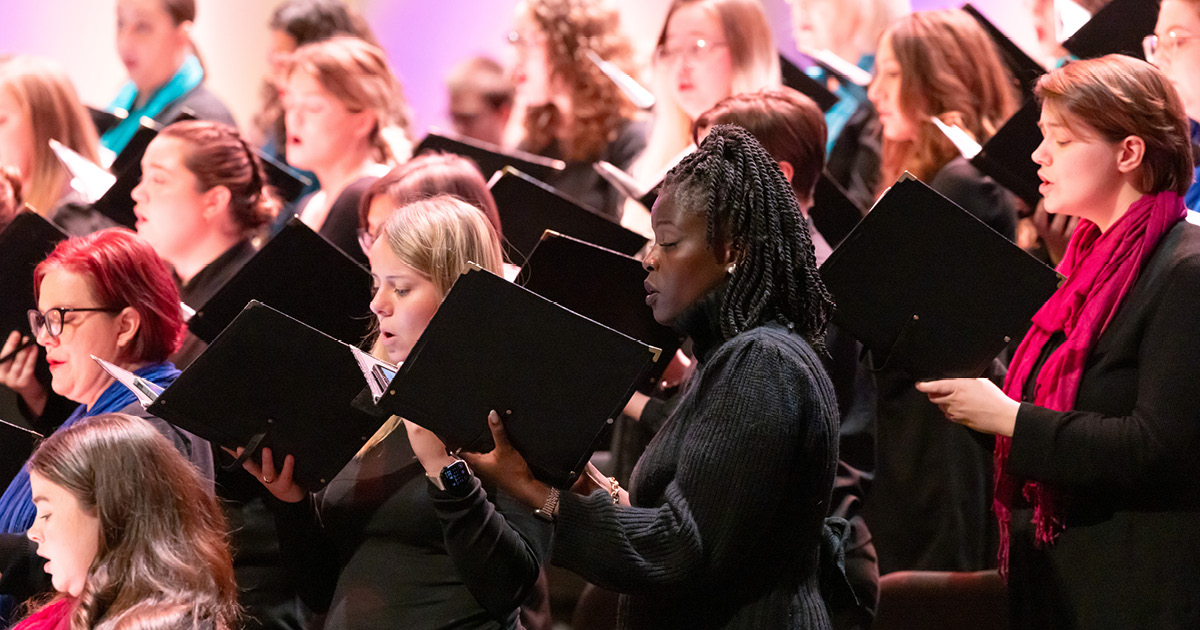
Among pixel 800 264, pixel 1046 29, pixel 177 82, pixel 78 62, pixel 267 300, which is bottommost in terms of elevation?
pixel 78 62

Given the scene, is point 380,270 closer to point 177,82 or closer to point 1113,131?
point 1113,131

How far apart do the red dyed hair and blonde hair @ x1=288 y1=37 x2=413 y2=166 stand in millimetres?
1429

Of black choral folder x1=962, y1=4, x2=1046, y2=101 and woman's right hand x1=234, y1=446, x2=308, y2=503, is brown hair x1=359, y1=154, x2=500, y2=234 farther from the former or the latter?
black choral folder x1=962, y1=4, x2=1046, y2=101

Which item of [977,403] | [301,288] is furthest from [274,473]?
[977,403]

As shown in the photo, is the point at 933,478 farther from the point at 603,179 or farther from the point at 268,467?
the point at 268,467

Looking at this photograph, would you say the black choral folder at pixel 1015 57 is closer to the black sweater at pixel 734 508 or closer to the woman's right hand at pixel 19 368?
the black sweater at pixel 734 508

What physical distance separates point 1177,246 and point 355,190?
2253 mm

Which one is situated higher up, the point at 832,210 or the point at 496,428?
the point at 496,428

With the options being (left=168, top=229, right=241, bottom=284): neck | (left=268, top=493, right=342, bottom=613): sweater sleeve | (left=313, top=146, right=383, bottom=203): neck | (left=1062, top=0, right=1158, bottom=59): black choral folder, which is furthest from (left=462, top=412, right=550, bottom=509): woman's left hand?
(left=313, top=146, right=383, bottom=203): neck

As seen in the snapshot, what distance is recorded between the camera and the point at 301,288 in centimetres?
302

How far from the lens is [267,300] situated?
303 centimetres

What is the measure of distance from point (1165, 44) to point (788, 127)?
93 centimetres

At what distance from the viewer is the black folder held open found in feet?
7.64

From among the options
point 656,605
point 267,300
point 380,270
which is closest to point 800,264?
point 656,605
